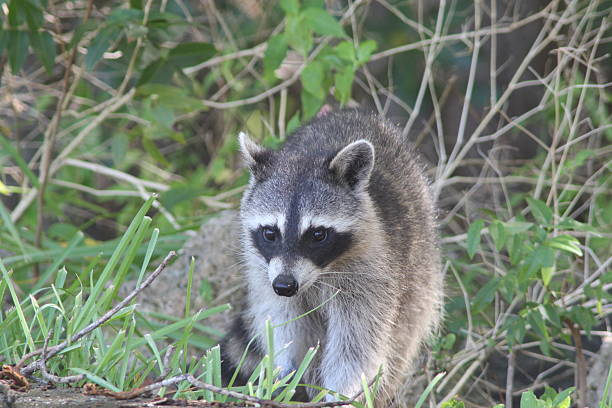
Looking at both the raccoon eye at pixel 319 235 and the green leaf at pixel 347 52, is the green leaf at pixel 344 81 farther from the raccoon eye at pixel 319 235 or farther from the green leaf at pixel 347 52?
the raccoon eye at pixel 319 235

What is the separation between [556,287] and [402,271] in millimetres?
1025

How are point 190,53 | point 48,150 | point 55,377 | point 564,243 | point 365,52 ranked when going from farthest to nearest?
point 48,150, point 190,53, point 365,52, point 564,243, point 55,377

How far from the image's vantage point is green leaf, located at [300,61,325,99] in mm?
4848

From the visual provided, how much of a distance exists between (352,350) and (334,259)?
427 mm

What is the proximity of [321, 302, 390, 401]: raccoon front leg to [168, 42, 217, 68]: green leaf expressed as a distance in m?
2.06

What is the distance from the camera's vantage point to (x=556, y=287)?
14.6 ft

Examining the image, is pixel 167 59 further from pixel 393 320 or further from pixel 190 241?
pixel 393 320

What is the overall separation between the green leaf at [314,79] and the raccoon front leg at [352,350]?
1.53 meters

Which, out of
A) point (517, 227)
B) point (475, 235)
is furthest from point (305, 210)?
point (517, 227)

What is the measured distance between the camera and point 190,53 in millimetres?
5137

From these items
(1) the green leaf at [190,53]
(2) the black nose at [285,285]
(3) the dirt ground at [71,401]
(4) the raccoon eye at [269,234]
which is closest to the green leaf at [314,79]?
(1) the green leaf at [190,53]

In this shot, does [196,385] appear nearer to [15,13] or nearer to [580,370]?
[580,370]

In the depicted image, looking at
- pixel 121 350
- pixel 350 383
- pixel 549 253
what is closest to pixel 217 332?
pixel 350 383

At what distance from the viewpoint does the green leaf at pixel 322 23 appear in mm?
4660
